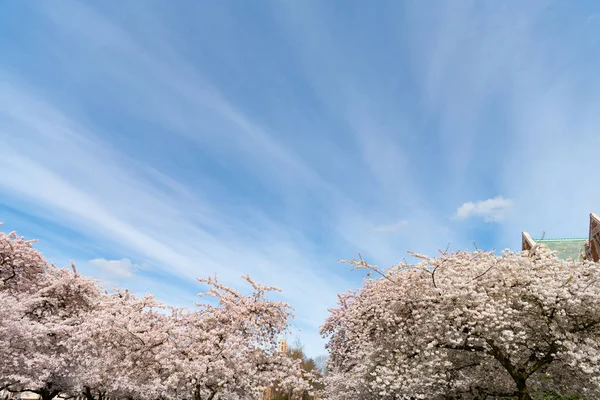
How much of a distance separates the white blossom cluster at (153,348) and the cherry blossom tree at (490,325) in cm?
529

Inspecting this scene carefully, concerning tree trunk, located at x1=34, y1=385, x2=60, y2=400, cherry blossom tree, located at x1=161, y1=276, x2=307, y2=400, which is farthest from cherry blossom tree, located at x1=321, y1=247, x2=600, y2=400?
tree trunk, located at x1=34, y1=385, x2=60, y2=400

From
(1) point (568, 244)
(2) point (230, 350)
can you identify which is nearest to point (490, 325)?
(2) point (230, 350)

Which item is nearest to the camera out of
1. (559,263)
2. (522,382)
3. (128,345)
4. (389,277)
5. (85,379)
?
(522,382)

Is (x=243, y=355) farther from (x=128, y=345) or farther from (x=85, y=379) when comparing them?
(x=85, y=379)

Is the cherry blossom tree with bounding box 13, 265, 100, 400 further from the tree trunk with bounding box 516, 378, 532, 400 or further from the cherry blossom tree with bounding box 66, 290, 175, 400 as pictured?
the tree trunk with bounding box 516, 378, 532, 400

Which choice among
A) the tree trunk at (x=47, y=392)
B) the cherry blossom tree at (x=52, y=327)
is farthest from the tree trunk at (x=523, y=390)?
the tree trunk at (x=47, y=392)

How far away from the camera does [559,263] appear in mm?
14922

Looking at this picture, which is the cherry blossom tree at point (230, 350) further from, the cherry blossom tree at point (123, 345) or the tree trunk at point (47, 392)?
the tree trunk at point (47, 392)

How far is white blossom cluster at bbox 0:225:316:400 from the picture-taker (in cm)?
1759

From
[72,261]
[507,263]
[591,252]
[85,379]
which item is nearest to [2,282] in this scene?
[72,261]

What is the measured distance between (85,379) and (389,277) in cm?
1820

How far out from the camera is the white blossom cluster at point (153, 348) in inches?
693

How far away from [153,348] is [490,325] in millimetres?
14782

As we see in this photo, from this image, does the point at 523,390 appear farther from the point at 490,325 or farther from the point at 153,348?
the point at 153,348
